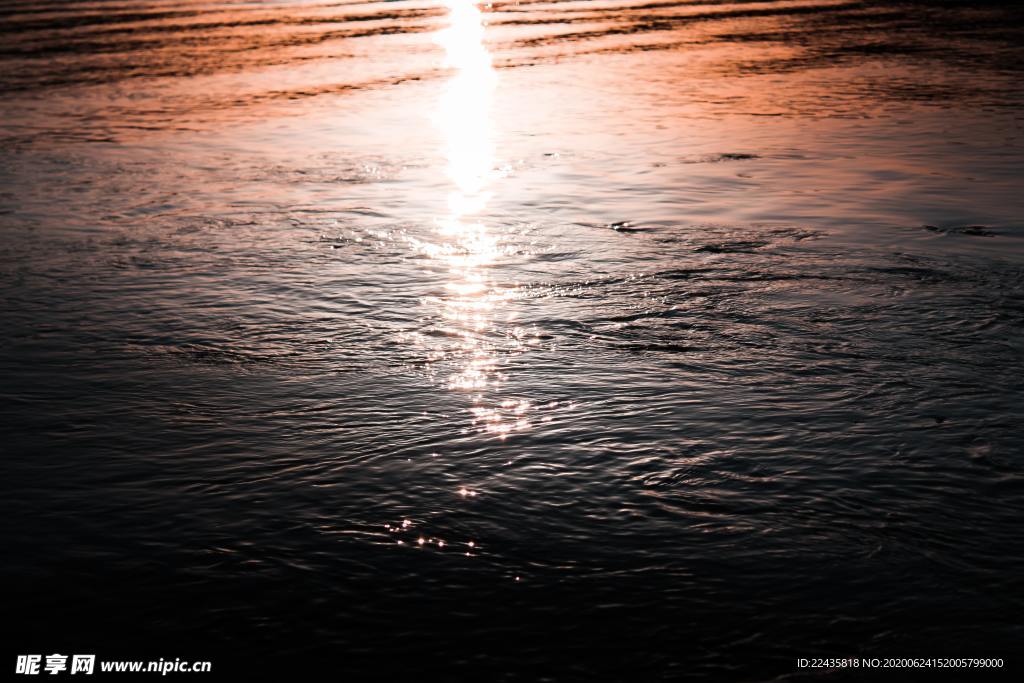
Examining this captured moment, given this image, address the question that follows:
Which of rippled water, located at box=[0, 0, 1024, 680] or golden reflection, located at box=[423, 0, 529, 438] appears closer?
rippled water, located at box=[0, 0, 1024, 680]

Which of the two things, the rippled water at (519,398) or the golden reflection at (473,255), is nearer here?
the rippled water at (519,398)

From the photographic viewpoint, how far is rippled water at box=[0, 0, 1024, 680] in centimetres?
352

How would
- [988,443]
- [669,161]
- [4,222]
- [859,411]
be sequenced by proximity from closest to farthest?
[988,443] → [859,411] → [4,222] → [669,161]

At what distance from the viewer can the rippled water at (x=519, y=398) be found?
3516 mm

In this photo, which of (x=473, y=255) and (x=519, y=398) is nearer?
(x=519, y=398)

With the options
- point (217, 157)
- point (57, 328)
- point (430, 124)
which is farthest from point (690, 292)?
point (430, 124)

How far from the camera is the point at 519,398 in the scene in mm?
5074

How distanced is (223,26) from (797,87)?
49.1 feet

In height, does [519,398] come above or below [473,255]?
below

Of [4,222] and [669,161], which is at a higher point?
[669,161]

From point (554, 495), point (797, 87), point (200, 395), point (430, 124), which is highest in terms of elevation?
point (797, 87)

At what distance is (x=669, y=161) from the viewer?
34.6ft

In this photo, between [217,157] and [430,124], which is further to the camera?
[430,124]

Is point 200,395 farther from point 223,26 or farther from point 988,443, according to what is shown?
point 223,26
